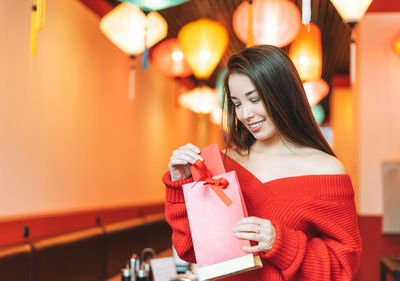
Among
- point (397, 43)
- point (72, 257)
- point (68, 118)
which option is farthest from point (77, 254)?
point (397, 43)

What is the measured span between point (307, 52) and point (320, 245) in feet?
10.1

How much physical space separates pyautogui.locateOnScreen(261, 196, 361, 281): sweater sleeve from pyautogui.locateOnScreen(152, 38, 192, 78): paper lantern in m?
4.15

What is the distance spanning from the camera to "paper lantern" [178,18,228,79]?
4.19m

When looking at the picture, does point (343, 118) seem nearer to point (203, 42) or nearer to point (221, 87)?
point (203, 42)

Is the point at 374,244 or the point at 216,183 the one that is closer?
the point at 216,183

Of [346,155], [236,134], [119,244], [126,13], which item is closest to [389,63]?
[126,13]

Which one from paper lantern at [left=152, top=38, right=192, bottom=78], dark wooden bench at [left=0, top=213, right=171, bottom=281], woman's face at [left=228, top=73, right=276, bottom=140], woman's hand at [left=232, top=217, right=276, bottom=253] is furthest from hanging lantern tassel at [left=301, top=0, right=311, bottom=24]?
paper lantern at [left=152, top=38, right=192, bottom=78]

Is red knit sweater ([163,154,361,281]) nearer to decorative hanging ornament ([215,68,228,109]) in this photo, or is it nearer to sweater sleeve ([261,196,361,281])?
sweater sleeve ([261,196,361,281])

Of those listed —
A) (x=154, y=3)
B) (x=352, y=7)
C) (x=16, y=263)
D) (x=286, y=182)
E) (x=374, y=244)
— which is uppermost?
(x=154, y=3)

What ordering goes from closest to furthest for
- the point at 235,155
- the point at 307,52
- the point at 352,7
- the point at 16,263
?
the point at 235,155
the point at 352,7
the point at 16,263
the point at 307,52

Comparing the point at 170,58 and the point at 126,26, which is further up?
the point at 170,58

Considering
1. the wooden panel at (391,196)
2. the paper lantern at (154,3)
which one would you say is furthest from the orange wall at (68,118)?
the wooden panel at (391,196)

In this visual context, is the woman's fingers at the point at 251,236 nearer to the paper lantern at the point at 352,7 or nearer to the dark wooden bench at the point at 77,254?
the dark wooden bench at the point at 77,254

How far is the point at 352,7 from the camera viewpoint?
244cm
